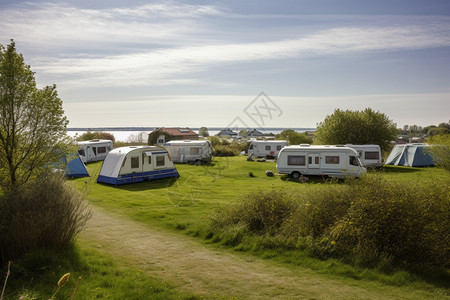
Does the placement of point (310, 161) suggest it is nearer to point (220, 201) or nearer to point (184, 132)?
point (220, 201)

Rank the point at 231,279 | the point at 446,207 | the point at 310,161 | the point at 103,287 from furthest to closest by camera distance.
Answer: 1. the point at 310,161
2. the point at 446,207
3. the point at 231,279
4. the point at 103,287

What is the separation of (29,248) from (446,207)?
9720 millimetres

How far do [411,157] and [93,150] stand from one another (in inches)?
1147

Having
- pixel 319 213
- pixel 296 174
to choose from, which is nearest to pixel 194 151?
pixel 296 174

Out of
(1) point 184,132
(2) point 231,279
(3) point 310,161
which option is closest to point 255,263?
(2) point 231,279

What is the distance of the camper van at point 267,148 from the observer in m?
37.1

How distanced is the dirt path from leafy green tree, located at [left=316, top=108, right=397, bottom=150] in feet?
89.6

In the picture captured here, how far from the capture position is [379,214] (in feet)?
26.1

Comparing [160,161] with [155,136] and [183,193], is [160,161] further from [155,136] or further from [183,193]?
[155,136]

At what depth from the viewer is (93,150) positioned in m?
32.3

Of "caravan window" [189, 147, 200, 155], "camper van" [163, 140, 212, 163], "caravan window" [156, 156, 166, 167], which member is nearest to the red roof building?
"camper van" [163, 140, 212, 163]

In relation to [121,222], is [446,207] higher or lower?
higher

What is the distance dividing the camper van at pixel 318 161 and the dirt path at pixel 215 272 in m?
14.7

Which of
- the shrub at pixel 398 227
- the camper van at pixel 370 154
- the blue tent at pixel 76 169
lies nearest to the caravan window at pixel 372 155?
the camper van at pixel 370 154
